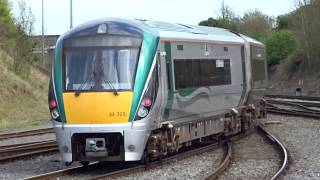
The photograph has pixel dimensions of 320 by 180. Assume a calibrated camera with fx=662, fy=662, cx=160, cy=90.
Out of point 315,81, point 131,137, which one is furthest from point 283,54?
point 131,137

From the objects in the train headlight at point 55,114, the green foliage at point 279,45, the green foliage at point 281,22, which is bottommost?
the train headlight at point 55,114

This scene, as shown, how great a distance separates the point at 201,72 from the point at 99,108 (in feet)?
13.1

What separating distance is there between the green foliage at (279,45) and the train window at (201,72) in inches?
2280

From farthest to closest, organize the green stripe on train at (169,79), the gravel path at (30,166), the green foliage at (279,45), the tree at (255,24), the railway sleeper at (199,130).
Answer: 1. the tree at (255,24)
2. the green foliage at (279,45)
3. the green stripe on train at (169,79)
4. the railway sleeper at (199,130)
5. the gravel path at (30,166)

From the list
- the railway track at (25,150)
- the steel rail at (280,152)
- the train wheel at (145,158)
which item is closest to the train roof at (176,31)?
the train wheel at (145,158)

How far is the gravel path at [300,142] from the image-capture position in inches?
504

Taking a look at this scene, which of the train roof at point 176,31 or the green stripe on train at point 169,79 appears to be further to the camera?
the green stripe on train at point 169,79

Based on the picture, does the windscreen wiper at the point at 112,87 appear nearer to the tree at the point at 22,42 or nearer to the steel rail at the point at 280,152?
the steel rail at the point at 280,152

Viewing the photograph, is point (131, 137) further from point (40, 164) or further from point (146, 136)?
point (40, 164)

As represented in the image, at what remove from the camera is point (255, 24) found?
87.2 m

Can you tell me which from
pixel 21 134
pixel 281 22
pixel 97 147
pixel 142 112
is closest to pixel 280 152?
pixel 142 112

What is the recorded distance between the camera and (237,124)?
19.2 metres

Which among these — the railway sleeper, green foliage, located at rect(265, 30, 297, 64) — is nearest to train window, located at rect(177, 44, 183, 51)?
the railway sleeper

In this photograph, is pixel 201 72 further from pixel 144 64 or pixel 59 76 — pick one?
pixel 59 76
